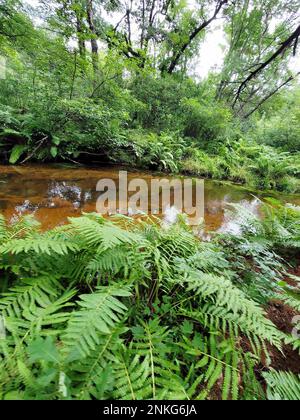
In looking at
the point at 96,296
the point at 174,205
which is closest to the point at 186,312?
the point at 96,296

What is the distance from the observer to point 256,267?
1.85 meters

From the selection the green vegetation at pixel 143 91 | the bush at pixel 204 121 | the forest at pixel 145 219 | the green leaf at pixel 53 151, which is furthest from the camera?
the bush at pixel 204 121

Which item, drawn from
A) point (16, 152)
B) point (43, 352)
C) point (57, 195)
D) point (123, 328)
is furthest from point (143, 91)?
point (43, 352)

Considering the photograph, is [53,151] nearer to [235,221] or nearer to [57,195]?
[57,195]

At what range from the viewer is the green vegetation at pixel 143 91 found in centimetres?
468

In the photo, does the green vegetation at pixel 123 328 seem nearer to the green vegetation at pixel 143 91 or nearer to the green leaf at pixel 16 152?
the green leaf at pixel 16 152

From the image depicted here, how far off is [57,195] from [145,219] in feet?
4.60

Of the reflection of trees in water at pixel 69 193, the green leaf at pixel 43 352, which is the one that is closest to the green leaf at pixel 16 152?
the reflection of trees in water at pixel 69 193

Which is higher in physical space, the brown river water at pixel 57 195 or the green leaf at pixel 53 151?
the green leaf at pixel 53 151

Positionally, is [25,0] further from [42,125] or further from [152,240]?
[152,240]

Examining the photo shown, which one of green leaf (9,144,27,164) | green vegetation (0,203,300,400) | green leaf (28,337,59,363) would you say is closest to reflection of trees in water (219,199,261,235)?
green vegetation (0,203,300,400)

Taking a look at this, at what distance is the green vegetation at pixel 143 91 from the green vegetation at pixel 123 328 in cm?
416
